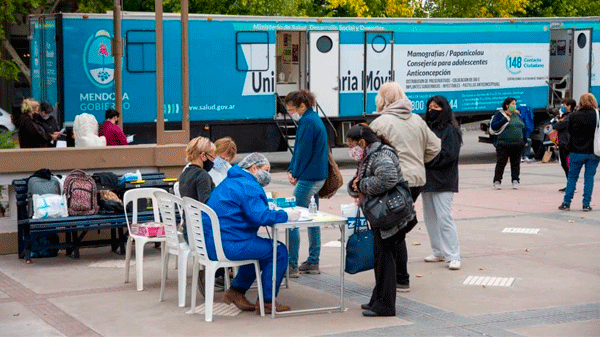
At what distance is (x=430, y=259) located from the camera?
10344 mm

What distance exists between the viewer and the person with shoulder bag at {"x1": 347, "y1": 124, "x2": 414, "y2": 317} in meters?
7.87

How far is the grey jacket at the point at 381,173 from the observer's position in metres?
7.83

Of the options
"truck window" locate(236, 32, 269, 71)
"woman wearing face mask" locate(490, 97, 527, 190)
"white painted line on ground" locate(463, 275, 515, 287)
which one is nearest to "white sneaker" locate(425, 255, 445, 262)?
"white painted line on ground" locate(463, 275, 515, 287)

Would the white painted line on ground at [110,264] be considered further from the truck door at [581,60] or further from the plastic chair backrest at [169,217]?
the truck door at [581,60]

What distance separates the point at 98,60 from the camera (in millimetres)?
19406

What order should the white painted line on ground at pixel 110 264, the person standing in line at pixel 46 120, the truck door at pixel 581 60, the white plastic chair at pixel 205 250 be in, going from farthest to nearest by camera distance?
the truck door at pixel 581 60 → the person standing in line at pixel 46 120 → the white painted line on ground at pixel 110 264 → the white plastic chair at pixel 205 250

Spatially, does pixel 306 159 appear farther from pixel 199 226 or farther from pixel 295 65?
pixel 295 65

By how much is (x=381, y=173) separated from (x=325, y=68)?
14.0 metres

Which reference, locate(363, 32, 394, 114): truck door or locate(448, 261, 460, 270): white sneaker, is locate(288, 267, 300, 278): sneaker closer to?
locate(448, 261, 460, 270): white sneaker

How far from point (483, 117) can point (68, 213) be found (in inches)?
628

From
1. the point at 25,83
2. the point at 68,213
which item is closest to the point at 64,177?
the point at 68,213

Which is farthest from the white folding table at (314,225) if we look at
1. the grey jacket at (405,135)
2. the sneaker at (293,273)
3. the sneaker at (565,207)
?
the sneaker at (565,207)

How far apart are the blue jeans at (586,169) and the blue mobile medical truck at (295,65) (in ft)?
26.0

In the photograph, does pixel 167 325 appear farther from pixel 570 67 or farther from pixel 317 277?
pixel 570 67
